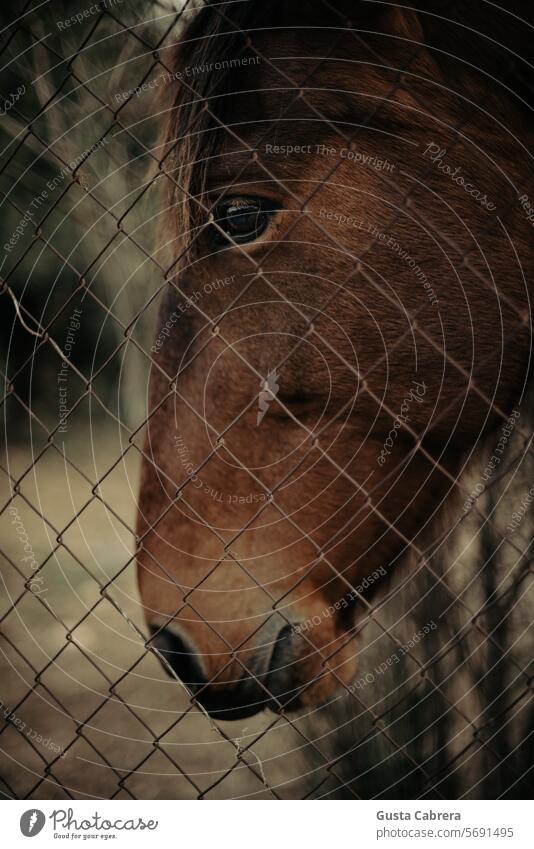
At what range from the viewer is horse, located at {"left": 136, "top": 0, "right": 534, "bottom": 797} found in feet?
3.91

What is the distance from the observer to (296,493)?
50.8 inches

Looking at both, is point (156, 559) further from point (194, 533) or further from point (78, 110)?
point (78, 110)

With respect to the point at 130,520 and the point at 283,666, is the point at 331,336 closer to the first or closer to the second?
the point at 283,666

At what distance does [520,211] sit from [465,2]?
0.32 metres

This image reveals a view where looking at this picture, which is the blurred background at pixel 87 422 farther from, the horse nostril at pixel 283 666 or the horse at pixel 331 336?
the horse nostril at pixel 283 666

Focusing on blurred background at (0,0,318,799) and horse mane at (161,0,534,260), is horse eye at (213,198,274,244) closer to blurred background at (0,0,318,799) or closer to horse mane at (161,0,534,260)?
horse mane at (161,0,534,260)
